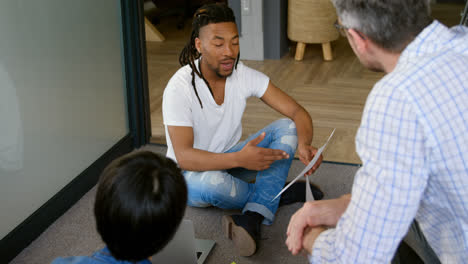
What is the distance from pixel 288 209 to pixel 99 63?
1071mm

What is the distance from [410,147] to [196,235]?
47.6 inches

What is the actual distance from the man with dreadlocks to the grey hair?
804mm

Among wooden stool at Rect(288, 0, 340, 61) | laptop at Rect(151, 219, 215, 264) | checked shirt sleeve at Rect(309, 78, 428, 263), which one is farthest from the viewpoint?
wooden stool at Rect(288, 0, 340, 61)

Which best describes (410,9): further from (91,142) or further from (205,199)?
(91,142)

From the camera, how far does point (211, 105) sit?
6.67ft

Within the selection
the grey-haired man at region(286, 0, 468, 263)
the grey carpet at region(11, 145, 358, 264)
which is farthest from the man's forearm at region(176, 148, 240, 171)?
the grey-haired man at region(286, 0, 468, 263)

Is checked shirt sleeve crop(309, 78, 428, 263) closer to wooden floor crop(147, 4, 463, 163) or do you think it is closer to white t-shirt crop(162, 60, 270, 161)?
white t-shirt crop(162, 60, 270, 161)

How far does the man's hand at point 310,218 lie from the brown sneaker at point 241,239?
22.0 inches

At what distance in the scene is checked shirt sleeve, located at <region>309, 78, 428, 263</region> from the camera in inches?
38.2

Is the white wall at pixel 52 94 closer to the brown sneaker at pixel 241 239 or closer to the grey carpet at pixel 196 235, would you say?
the grey carpet at pixel 196 235

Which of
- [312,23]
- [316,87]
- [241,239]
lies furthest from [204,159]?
[312,23]

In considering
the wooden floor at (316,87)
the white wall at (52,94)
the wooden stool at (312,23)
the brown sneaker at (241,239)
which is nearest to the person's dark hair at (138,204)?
the brown sneaker at (241,239)

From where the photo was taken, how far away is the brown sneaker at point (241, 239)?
1.85 metres

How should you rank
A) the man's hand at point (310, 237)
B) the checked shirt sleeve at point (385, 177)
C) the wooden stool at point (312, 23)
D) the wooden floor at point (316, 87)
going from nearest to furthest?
the checked shirt sleeve at point (385, 177)
the man's hand at point (310, 237)
the wooden floor at point (316, 87)
the wooden stool at point (312, 23)
